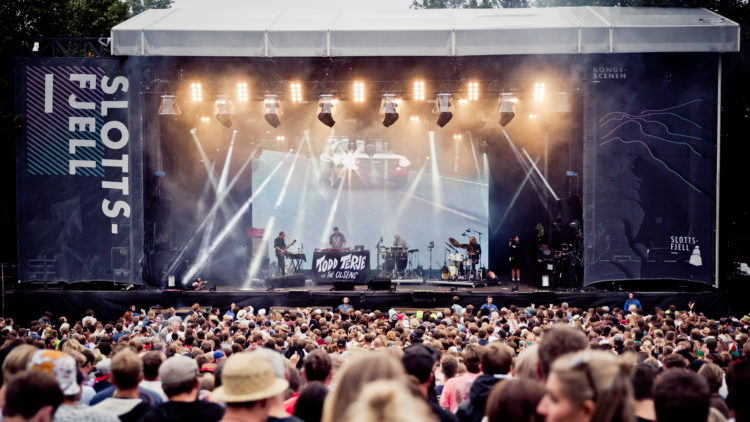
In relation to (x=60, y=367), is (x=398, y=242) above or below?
below

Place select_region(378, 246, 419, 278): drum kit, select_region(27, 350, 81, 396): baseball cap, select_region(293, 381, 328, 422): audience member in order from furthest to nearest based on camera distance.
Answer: select_region(378, 246, 419, 278): drum kit, select_region(293, 381, 328, 422): audience member, select_region(27, 350, 81, 396): baseball cap

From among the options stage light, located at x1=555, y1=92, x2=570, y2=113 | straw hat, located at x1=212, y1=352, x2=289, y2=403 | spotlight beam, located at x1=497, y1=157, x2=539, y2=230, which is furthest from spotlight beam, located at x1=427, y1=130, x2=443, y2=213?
straw hat, located at x1=212, y1=352, x2=289, y2=403

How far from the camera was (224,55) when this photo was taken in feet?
53.5

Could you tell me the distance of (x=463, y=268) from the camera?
68.0 ft

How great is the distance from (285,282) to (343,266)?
68.9 inches

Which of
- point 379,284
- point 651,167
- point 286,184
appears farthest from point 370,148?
point 651,167

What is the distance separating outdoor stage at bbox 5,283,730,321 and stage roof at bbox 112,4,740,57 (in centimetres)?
586

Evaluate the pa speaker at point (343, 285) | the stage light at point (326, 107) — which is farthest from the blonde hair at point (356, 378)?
the pa speaker at point (343, 285)

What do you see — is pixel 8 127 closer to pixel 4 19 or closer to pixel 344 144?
pixel 4 19

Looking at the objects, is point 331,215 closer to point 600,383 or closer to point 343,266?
point 343,266

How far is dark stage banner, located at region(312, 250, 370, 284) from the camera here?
18781 mm

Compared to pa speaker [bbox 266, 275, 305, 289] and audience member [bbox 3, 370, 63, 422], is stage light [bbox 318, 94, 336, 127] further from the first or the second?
audience member [bbox 3, 370, 63, 422]

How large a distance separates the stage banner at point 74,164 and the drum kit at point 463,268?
9.01 m

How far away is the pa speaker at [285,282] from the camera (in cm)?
1881
